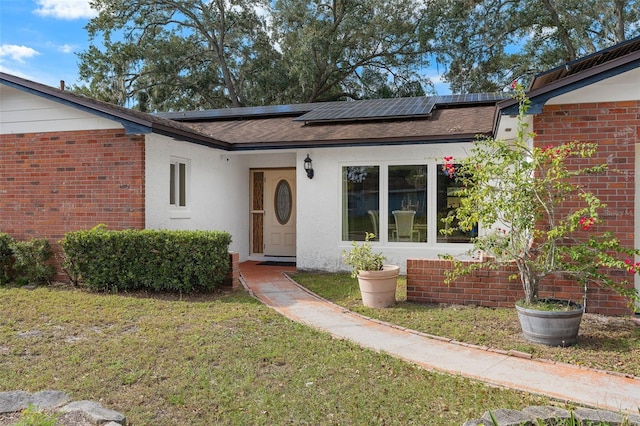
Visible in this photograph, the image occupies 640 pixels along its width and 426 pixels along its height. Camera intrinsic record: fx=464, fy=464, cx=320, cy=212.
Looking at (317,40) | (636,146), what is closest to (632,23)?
(317,40)

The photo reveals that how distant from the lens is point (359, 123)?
11125 mm

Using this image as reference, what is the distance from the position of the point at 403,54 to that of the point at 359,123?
14.6 meters

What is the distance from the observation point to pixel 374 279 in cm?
686

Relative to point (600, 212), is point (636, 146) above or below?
above

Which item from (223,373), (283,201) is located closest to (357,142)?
(283,201)

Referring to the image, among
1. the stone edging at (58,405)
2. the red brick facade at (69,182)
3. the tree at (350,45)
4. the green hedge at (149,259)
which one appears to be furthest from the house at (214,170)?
the tree at (350,45)

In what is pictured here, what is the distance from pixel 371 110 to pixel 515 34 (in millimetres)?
13913

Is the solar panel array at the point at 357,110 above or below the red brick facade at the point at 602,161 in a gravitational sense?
above

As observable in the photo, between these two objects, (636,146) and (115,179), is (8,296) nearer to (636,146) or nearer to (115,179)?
(115,179)

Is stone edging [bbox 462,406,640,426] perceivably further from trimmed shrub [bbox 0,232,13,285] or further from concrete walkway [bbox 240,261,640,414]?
trimmed shrub [bbox 0,232,13,285]

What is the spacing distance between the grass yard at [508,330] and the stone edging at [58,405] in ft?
12.2

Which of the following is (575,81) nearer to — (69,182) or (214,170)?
(214,170)

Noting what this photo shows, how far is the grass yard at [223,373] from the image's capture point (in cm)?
359

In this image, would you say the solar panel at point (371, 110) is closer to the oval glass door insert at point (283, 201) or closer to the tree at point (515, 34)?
the oval glass door insert at point (283, 201)
